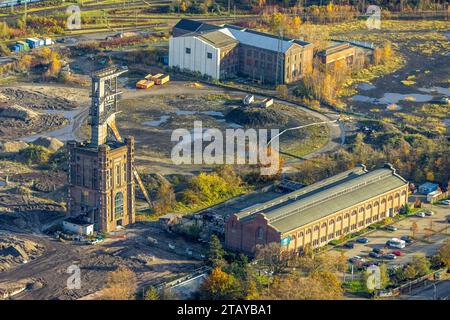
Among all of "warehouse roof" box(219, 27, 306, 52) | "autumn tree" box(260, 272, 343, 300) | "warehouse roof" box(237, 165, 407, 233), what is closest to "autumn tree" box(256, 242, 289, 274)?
"warehouse roof" box(237, 165, 407, 233)

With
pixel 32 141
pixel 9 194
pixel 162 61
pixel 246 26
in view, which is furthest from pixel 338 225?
pixel 246 26

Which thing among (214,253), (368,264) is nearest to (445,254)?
(368,264)

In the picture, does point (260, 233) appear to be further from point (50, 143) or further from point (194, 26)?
point (194, 26)

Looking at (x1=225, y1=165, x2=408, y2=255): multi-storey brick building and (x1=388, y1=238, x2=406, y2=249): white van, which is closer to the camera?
(x1=225, y1=165, x2=408, y2=255): multi-storey brick building

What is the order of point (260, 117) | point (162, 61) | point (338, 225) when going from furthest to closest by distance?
1. point (162, 61)
2. point (260, 117)
3. point (338, 225)

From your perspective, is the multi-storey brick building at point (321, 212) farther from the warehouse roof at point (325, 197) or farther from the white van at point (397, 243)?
the white van at point (397, 243)

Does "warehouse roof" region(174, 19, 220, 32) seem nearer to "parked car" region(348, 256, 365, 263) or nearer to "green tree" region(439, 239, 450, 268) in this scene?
"parked car" region(348, 256, 365, 263)

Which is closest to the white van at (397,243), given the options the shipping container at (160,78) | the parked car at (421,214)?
the parked car at (421,214)

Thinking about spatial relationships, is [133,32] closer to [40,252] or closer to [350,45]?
[350,45]
